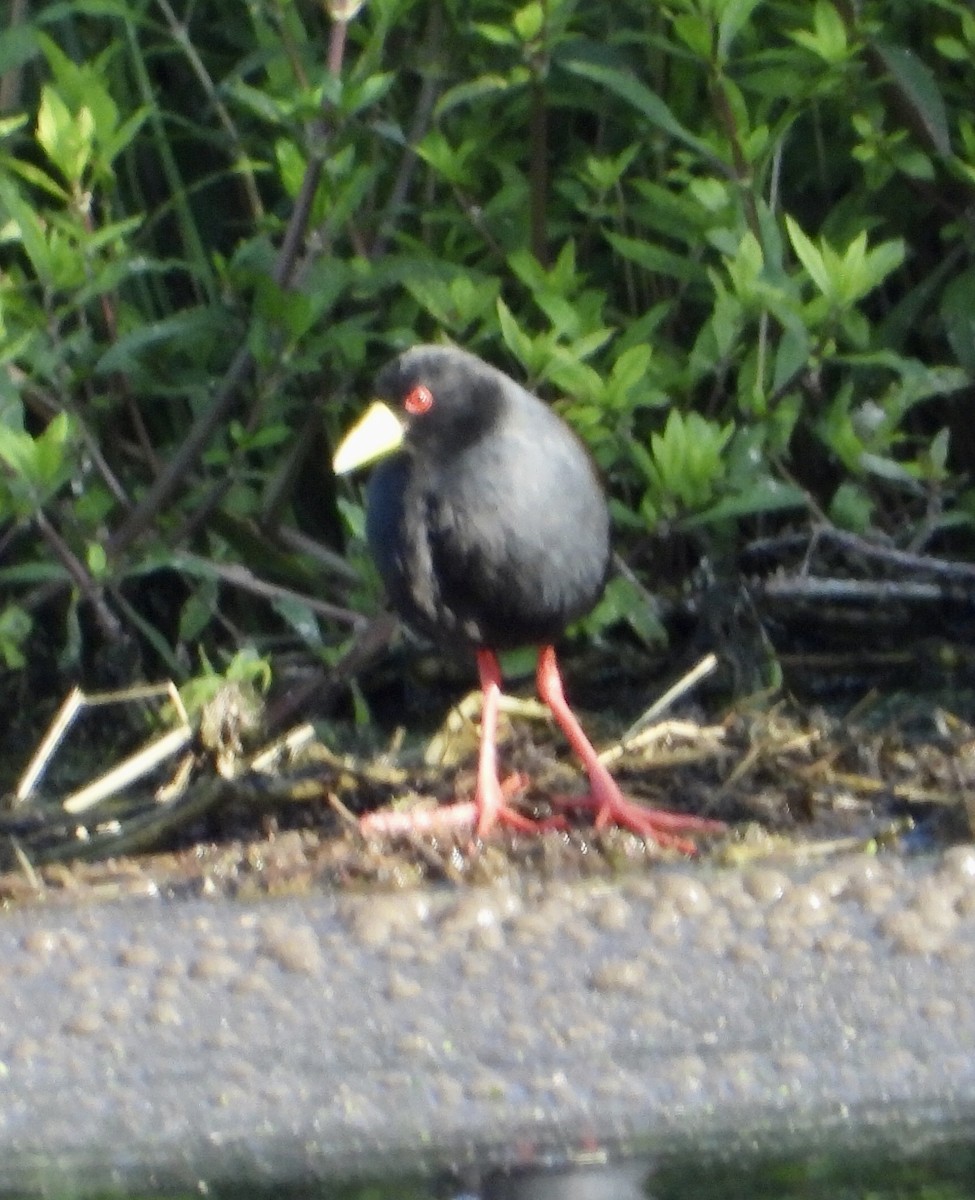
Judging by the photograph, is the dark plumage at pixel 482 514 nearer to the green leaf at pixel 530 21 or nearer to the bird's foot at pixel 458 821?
the bird's foot at pixel 458 821

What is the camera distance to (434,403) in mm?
4754

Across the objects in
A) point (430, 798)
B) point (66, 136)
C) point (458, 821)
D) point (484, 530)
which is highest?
point (66, 136)

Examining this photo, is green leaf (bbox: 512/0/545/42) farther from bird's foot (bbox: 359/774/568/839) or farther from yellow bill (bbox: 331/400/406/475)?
bird's foot (bbox: 359/774/568/839)

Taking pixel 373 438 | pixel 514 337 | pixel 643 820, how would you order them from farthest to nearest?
1. pixel 514 337
2. pixel 373 438
3. pixel 643 820

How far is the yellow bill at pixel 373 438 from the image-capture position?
4656 millimetres

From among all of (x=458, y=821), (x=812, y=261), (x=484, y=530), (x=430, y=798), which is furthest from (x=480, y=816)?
(x=812, y=261)

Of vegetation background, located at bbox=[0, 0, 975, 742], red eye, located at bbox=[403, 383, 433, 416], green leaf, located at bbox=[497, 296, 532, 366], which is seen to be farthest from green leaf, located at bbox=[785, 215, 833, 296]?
red eye, located at bbox=[403, 383, 433, 416]

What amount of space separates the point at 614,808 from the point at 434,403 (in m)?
0.90

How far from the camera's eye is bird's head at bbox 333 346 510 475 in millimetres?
4734

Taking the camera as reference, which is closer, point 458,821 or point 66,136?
point 458,821

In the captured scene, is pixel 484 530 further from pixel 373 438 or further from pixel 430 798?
pixel 430 798

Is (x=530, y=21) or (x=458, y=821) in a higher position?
(x=530, y=21)

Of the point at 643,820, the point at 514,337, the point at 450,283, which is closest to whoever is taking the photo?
the point at 643,820

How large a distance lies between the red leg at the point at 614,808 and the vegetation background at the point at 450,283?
40 cm
